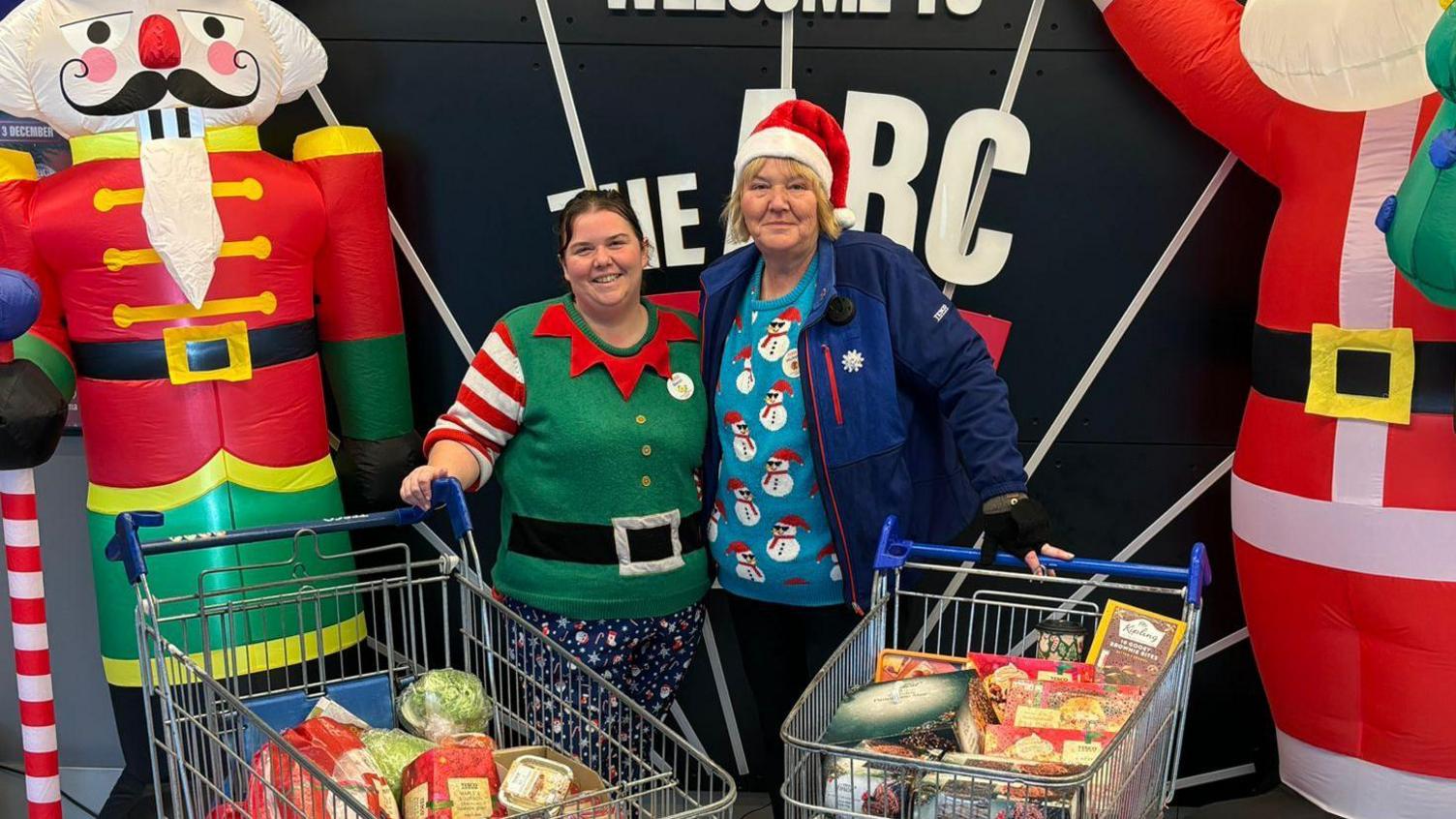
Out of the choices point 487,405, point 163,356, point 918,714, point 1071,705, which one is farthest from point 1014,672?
point 163,356

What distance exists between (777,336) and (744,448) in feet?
0.71

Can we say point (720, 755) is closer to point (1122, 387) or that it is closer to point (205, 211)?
Result: point (1122, 387)

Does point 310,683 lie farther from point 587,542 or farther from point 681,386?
point 681,386

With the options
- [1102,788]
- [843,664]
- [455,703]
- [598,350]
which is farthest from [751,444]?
[1102,788]

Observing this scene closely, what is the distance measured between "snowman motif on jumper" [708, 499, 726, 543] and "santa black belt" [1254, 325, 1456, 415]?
1.09 m

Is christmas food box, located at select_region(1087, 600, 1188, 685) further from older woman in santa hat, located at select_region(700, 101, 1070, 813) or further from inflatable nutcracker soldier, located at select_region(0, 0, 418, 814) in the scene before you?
inflatable nutcracker soldier, located at select_region(0, 0, 418, 814)

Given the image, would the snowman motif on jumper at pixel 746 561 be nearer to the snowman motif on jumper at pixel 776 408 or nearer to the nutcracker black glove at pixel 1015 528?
the snowman motif on jumper at pixel 776 408

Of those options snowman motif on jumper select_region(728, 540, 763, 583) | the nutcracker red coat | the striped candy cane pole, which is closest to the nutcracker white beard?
the striped candy cane pole

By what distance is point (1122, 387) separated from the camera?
119 inches

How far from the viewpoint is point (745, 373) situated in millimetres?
2465

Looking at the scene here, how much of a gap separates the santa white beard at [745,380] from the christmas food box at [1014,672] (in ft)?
2.13

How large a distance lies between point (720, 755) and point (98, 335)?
172cm

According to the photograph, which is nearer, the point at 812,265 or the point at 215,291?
the point at 812,265

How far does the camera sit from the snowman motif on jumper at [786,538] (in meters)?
Result: 2.48
